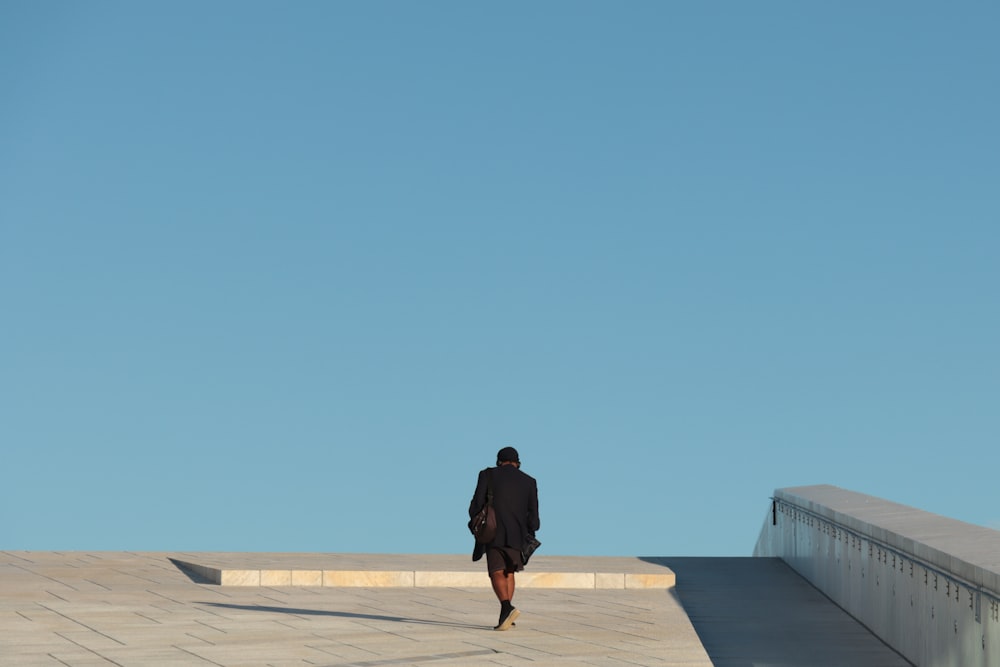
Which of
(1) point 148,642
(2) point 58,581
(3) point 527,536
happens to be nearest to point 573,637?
(3) point 527,536

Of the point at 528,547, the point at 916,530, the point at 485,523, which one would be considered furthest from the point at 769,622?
the point at 485,523

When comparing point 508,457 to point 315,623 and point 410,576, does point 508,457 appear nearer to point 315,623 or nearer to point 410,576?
point 315,623

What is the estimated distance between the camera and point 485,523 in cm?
1291

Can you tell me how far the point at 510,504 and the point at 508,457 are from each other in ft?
1.60

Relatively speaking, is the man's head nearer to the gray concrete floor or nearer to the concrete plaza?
the concrete plaza

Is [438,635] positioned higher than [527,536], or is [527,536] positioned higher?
[527,536]

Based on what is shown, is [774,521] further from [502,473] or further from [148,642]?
[148,642]

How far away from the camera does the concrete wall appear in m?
9.90

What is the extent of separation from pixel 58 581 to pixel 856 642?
9008 mm

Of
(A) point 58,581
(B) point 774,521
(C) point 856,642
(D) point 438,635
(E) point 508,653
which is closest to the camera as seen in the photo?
(E) point 508,653

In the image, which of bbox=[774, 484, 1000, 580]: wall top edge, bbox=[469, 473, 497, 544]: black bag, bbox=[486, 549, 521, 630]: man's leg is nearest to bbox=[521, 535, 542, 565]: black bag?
bbox=[486, 549, 521, 630]: man's leg

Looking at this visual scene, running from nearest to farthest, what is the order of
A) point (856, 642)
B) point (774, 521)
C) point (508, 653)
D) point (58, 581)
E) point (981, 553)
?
1. point (981, 553)
2. point (508, 653)
3. point (856, 642)
4. point (58, 581)
5. point (774, 521)

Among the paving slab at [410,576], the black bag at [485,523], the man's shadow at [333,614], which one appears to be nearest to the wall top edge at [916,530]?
the paving slab at [410,576]

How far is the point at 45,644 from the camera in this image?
11.8 metres
